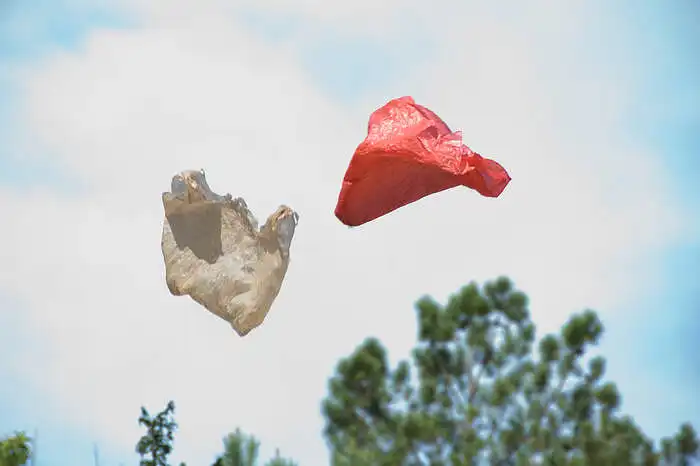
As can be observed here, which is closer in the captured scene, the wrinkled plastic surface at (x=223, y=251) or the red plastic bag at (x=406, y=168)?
the wrinkled plastic surface at (x=223, y=251)

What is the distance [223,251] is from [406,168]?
1.23 metres


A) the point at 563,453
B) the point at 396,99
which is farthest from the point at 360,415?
the point at 396,99

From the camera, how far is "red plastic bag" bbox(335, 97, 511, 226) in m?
9.83

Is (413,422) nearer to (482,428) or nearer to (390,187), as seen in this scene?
(482,428)

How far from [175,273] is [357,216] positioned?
120 cm

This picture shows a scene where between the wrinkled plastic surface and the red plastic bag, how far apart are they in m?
0.56

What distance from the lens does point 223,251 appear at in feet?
31.6

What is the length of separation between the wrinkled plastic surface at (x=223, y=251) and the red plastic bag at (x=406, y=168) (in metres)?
0.56

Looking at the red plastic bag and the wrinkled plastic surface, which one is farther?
the red plastic bag

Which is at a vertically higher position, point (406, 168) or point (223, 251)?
point (406, 168)

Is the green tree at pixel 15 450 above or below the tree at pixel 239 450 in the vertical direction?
above

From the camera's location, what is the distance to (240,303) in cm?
948

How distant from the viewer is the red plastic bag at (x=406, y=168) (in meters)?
9.83

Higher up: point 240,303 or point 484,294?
point 484,294
